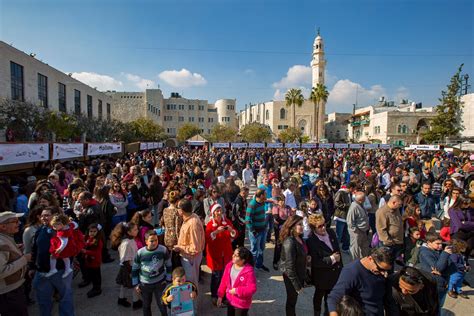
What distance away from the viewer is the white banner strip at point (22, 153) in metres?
8.52

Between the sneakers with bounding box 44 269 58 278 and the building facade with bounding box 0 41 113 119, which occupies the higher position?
the building facade with bounding box 0 41 113 119

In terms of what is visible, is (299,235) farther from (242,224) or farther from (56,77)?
(56,77)

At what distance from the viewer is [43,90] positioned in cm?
2666

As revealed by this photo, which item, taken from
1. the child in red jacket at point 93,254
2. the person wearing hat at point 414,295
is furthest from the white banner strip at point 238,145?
the person wearing hat at point 414,295

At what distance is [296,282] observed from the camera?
326cm

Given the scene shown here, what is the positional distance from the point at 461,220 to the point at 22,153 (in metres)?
13.1

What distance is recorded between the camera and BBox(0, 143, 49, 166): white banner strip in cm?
852

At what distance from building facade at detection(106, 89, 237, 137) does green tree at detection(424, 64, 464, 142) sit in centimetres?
5338

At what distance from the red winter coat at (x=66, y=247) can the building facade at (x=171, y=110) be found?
61.4 meters

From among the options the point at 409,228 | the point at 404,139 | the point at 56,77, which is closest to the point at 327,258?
the point at 409,228

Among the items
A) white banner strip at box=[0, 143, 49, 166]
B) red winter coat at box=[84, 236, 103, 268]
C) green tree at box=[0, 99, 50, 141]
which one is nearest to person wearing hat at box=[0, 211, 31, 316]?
red winter coat at box=[84, 236, 103, 268]

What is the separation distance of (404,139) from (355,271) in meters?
56.8

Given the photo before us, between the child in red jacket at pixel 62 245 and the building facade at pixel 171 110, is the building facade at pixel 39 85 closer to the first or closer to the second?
the child in red jacket at pixel 62 245

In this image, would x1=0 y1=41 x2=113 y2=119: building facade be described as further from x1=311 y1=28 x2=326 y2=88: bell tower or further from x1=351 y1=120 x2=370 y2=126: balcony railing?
x1=351 y1=120 x2=370 y2=126: balcony railing
